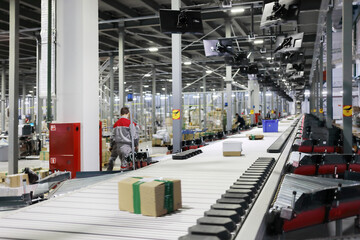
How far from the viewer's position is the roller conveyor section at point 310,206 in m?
2.71

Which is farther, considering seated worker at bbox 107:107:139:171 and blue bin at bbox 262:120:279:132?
blue bin at bbox 262:120:279:132

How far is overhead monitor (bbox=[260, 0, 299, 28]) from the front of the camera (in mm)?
7070

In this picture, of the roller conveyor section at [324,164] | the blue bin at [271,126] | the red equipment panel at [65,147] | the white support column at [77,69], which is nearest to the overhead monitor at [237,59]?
the blue bin at [271,126]

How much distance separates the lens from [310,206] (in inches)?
126

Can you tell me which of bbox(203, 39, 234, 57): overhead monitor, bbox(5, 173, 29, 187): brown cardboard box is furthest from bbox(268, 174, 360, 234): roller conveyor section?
bbox(203, 39, 234, 57): overhead monitor

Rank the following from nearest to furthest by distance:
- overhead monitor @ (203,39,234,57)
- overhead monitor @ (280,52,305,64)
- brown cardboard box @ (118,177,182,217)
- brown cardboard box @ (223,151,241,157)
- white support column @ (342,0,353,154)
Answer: brown cardboard box @ (118,177,182,217)
brown cardboard box @ (223,151,241,157)
white support column @ (342,0,353,154)
overhead monitor @ (203,39,234,57)
overhead monitor @ (280,52,305,64)

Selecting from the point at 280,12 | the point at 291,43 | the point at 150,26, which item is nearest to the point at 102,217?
the point at 280,12

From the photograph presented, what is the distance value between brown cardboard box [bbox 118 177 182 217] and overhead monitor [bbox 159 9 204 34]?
17.2 feet

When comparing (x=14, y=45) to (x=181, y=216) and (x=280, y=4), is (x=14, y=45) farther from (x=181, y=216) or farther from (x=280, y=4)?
(x=181, y=216)

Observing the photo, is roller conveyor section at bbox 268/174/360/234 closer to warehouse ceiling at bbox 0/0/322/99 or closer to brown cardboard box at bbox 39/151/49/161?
warehouse ceiling at bbox 0/0/322/99

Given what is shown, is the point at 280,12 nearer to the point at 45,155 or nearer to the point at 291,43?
the point at 291,43

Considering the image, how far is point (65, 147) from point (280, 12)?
5.08 metres

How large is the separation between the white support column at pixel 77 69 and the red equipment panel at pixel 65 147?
127 mm

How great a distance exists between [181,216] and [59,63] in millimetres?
4034
